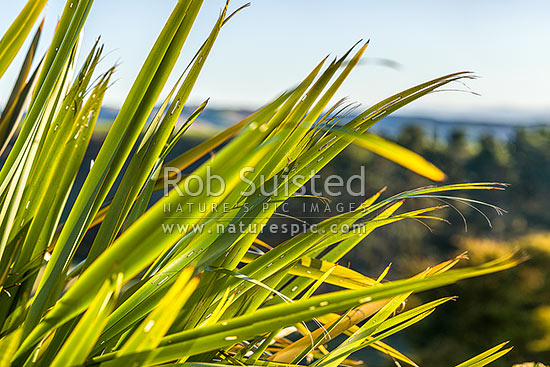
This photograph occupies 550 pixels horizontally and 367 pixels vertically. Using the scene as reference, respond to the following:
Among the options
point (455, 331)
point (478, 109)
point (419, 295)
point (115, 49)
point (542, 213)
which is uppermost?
point (115, 49)

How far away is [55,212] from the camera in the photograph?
18.6 inches

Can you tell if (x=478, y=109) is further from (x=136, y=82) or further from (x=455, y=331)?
(x=136, y=82)

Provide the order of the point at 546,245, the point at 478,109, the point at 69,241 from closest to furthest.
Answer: the point at 69,241 < the point at 546,245 < the point at 478,109

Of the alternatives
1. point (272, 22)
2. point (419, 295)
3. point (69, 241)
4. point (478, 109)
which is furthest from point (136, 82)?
point (478, 109)

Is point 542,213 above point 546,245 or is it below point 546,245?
below

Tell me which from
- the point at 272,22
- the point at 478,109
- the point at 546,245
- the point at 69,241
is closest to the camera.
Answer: the point at 69,241

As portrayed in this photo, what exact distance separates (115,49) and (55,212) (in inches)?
10.7

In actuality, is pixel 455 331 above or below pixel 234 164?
below

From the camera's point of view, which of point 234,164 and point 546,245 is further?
point 546,245

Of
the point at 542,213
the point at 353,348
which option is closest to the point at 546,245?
the point at 353,348

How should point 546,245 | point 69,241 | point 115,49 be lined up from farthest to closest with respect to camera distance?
point 546,245, point 115,49, point 69,241

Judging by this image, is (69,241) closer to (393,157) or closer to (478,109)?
(393,157)

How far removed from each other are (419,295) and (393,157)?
300cm

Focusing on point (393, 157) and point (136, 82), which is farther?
point (136, 82)
